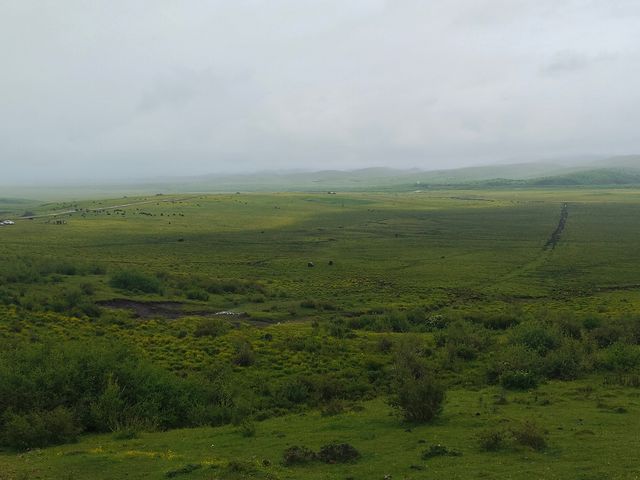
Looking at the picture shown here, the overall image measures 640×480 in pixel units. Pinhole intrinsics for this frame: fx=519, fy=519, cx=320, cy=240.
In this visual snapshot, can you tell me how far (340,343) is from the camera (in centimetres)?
3256

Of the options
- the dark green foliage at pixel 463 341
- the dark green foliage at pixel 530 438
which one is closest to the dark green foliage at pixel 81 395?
the dark green foliage at pixel 530 438

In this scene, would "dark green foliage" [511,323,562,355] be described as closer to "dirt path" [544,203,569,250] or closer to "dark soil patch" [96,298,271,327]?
"dark soil patch" [96,298,271,327]

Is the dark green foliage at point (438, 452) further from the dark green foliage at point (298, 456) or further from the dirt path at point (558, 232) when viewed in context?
the dirt path at point (558, 232)

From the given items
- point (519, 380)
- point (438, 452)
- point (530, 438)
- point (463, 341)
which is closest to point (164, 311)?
point (463, 341)

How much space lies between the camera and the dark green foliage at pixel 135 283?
1977 inches

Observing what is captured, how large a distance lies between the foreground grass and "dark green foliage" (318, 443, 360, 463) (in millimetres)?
314

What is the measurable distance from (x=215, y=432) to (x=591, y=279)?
184ft

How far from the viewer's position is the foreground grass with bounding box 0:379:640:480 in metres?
14.0

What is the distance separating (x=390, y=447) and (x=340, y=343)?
16215 mm

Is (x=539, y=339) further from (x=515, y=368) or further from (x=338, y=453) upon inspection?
(x=338, y=453)

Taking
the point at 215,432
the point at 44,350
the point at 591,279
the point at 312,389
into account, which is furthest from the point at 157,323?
the point at 591,279

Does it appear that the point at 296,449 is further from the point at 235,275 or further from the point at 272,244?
the point at 272,244

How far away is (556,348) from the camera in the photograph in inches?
1148

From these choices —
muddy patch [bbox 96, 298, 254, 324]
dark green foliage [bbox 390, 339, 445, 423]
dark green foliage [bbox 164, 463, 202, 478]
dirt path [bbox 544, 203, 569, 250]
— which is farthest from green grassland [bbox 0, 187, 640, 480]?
dirt path [bbox 544, 203, 569, 250]
